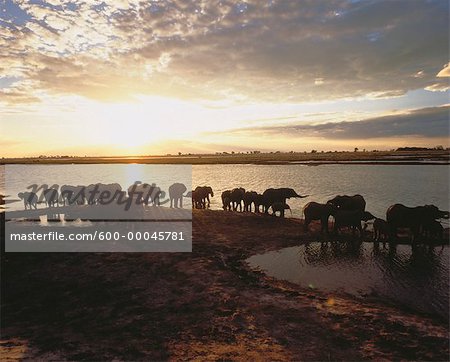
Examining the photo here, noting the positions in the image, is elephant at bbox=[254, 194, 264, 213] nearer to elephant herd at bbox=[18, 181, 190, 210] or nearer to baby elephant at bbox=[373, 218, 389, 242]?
elephant herd at bbox=[18, 181, 190, 210]

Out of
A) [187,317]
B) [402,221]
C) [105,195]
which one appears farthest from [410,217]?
[105,195]

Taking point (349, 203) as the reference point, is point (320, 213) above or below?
below

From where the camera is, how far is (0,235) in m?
18.7

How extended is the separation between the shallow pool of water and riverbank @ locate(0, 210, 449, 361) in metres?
0.81

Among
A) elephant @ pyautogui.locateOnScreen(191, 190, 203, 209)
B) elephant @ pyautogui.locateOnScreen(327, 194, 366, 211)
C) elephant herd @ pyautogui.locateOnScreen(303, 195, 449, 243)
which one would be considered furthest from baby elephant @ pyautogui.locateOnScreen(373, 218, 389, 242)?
elephant @ pyautogui.locateOnScreen(191, 190, 203, 209)

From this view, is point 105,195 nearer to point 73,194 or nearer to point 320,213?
point 73,194

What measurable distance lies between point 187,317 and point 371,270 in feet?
23.6

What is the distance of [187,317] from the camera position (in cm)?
945

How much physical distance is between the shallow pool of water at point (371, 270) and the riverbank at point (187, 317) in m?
0.81

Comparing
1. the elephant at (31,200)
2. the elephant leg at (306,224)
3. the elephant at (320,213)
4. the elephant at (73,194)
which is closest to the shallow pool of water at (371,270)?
the elephant at (320,213)

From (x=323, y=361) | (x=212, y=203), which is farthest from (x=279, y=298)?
(x=212, y=203)

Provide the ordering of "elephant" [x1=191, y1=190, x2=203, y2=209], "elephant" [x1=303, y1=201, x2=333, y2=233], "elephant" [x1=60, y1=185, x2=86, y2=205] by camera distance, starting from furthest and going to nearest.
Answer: "elephant" [x1=191, y1=190, x2=203, y2=209] → "elephant" [x1=60, y1=185, x2=86, y2=205] → "elephant" [x1=303, y1=201, x2=333, y2=233]

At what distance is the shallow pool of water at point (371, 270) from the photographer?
10.6 meters

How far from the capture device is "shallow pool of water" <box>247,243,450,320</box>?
416 inches
